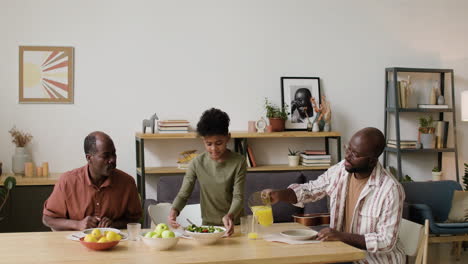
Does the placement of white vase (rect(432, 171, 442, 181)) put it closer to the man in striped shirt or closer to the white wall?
the white wall

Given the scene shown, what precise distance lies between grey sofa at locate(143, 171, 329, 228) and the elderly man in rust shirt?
152 cm

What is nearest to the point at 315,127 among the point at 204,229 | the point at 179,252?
the point at 204,229

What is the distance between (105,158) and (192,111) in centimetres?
236

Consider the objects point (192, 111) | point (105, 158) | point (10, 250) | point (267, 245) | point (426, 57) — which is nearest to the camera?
point (10, 250)

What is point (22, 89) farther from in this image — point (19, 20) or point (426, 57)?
point (426, 57)

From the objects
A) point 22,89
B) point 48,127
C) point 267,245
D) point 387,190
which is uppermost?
point 22,89

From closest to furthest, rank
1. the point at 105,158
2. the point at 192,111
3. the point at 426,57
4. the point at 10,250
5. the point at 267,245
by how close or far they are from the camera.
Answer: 1. the point at 10,250
2. the point at 267,245
3. the point at 105,158
4. the point at 192,111
5. the point at 426,57

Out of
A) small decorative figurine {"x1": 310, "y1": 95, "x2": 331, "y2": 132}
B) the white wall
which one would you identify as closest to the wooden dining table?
the white wall

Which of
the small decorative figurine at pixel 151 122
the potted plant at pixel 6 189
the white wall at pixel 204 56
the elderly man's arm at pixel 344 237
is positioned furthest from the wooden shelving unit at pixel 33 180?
the elderly man's arm at pixel 344 237

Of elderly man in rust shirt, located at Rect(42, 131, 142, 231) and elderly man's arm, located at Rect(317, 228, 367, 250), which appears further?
elderly man in rust shirt, located at Rect(42, 131, 142, 231)

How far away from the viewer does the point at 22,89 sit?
191 inches

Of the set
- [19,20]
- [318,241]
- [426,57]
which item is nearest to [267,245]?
[318,241]

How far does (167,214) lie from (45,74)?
234 centimetres

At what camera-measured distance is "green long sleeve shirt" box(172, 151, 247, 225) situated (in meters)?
2.98
